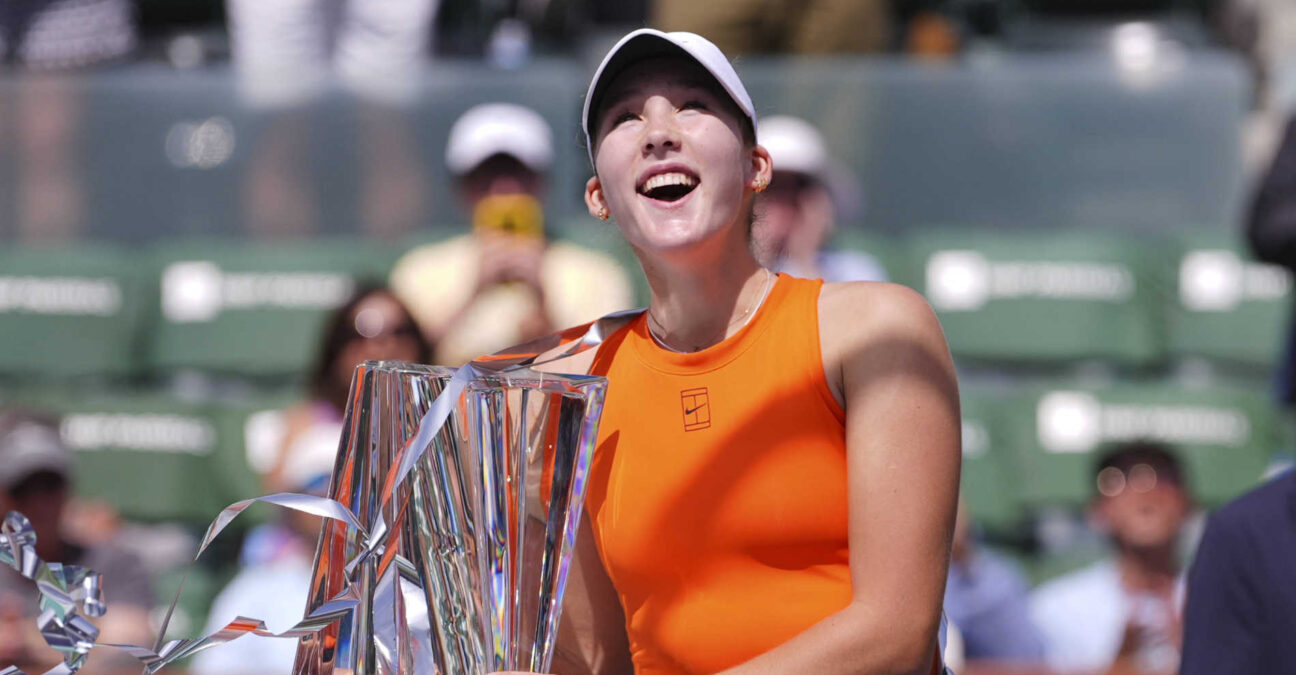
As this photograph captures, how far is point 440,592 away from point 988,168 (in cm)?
411

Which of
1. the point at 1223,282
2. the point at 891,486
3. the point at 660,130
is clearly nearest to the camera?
the point at 891,486

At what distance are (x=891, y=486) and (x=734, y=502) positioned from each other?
159mm

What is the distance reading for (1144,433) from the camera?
4.76 meters

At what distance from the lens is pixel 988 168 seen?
5363mm

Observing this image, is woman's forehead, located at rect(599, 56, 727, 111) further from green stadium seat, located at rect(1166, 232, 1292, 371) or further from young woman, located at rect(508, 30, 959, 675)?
green stadium seat, located at rect(1166, 232, 1292, 371)

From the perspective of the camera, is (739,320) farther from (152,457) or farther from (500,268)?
(152,457)

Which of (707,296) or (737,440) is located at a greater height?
(707,296)

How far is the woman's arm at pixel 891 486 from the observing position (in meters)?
1.44

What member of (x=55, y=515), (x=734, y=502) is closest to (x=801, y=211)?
(x=55, y=515)

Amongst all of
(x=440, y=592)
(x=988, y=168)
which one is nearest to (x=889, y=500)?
(x=440, y=592)

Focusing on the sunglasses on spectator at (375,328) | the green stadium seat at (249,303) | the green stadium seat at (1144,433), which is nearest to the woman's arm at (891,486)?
the sunglasses on spectator at (375,328)

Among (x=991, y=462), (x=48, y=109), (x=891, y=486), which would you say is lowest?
(x=991, y=462)

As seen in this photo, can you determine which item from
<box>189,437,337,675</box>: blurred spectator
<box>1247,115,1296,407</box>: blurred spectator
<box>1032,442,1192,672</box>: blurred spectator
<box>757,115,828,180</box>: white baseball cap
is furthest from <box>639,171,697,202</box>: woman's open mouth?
<box>1032,442,1192,672</box>: blurred spectator

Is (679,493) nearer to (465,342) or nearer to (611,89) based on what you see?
(611,89)
